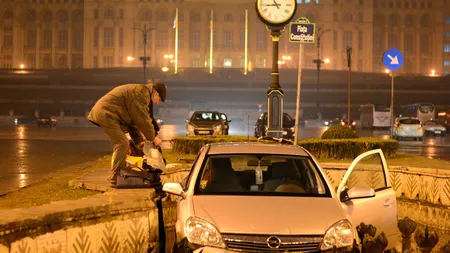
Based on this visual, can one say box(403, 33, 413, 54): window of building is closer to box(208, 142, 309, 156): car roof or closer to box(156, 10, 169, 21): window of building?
box(156, 10, 169, 21): window of building

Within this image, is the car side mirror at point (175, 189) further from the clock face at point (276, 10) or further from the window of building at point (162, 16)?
the window of building at point (162, 16)

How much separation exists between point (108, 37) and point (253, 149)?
120949 mm

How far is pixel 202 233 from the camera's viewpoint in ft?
21.9

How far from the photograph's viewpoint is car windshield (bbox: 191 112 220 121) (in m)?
39.6

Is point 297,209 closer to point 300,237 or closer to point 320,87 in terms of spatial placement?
point 300,237

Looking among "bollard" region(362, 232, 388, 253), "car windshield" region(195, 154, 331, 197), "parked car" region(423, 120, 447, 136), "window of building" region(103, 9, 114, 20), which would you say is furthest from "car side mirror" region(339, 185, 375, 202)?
"window of building" region(103, 9, 114, 20)

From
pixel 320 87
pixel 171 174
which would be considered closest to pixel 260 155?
pixel 171 174

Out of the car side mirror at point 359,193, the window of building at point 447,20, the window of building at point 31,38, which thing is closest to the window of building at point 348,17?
the window of building at point 447,20

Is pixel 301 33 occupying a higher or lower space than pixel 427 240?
higher

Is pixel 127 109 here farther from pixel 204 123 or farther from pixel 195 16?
pixel 195 16

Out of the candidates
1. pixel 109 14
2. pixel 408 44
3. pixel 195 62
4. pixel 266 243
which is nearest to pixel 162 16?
pixel 195 62

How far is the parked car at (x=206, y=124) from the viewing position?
1480 inches

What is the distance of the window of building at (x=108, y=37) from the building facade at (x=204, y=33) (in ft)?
0.50

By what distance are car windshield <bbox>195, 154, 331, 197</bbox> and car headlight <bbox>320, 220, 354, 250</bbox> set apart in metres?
0.75
